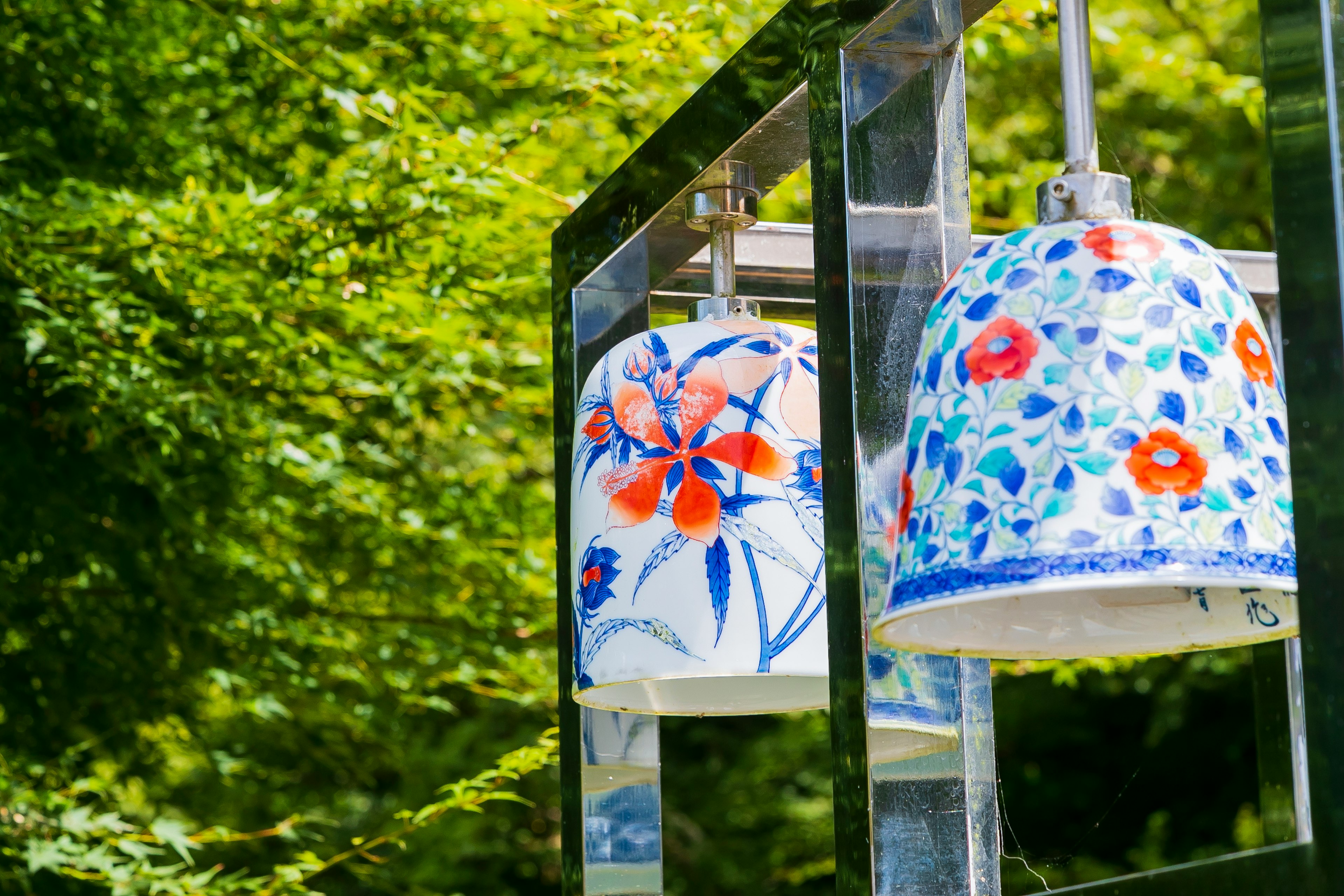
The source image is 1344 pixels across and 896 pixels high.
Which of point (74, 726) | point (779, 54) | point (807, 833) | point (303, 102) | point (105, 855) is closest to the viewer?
point (779, 54)

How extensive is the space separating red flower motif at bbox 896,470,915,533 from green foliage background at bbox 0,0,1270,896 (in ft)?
7.07

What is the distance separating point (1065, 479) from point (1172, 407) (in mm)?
75

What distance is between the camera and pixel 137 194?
371cm

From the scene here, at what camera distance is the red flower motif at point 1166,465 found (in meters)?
0.84

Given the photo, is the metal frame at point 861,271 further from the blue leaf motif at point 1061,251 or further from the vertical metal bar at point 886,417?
the blue leaf motif at point 1061,251

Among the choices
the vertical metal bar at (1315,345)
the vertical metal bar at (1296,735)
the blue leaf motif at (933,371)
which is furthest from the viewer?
the vertical metal bar at (1296,735)

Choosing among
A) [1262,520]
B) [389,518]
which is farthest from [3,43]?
[1262,520]

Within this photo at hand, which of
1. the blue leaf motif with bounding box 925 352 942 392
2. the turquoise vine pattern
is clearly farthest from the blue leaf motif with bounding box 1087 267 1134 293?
the blue leaf motif with bounding box 925 352 942 392

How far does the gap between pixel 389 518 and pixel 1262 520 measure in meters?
3.41

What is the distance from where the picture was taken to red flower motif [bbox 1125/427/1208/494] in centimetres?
84

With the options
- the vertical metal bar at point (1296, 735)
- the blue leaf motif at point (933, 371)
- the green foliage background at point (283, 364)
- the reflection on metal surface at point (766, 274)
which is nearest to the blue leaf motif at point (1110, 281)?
the blue leaf motif at point (933, 371)

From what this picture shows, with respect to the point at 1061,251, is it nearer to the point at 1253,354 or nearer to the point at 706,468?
the point at 1253,354

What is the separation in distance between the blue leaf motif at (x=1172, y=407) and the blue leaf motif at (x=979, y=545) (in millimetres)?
119

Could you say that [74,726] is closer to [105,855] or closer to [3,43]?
[105,855]
